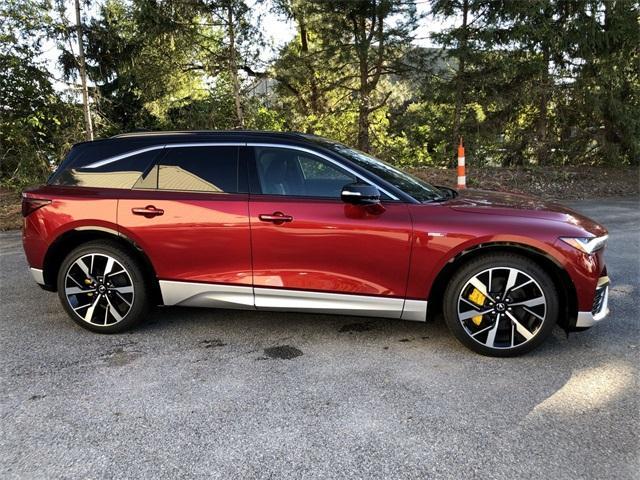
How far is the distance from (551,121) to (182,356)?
531 inches

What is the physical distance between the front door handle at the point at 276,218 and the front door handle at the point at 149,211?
834 millimetres

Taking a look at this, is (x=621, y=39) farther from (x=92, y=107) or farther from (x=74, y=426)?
(x=74, y=426)

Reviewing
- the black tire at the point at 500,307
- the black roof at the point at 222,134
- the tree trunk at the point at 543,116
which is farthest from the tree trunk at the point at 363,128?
the black tire at the point at 500,307

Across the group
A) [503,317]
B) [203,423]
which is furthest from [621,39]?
[203,423]

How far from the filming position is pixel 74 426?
2.67 meters

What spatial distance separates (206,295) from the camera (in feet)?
12.6

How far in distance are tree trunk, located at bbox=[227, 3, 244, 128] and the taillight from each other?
9374 mm

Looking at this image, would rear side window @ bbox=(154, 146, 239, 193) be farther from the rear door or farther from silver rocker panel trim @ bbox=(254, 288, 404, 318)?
silver rocker panel trim @ bbox=(254, 288, 404, 318)

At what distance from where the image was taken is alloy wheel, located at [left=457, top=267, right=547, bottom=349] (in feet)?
11.0

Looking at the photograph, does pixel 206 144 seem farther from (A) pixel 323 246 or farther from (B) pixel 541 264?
(B) pixel 541 264

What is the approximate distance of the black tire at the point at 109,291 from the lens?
392cm

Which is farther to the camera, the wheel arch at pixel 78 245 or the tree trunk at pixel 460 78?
the tree trunk at pixel 460 78

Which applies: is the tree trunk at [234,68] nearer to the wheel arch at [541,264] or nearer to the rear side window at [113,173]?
the rear side window at [113,173]

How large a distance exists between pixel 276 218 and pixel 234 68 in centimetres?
1040
